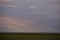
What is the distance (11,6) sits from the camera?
1.13 meters

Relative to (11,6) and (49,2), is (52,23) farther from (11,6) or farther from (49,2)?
(11,6)

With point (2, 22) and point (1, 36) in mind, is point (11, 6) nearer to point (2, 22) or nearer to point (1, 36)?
point (2, 22)

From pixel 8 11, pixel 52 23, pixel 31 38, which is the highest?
pixel 8 11

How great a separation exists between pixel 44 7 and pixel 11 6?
1.06 feet

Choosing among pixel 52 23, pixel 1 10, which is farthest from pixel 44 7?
pixel 1 10

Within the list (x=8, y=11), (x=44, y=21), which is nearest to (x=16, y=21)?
(x=8, y=11)

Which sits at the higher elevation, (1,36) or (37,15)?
(37,15)

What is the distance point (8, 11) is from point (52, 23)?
448mm

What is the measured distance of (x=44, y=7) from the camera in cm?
113

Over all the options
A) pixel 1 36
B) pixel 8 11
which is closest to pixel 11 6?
pixel 8 11

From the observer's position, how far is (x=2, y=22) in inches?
44.5

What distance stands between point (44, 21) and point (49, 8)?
A: 14 centimetres

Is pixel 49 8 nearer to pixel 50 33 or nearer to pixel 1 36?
pixel 50 33

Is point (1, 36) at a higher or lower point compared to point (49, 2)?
lower
